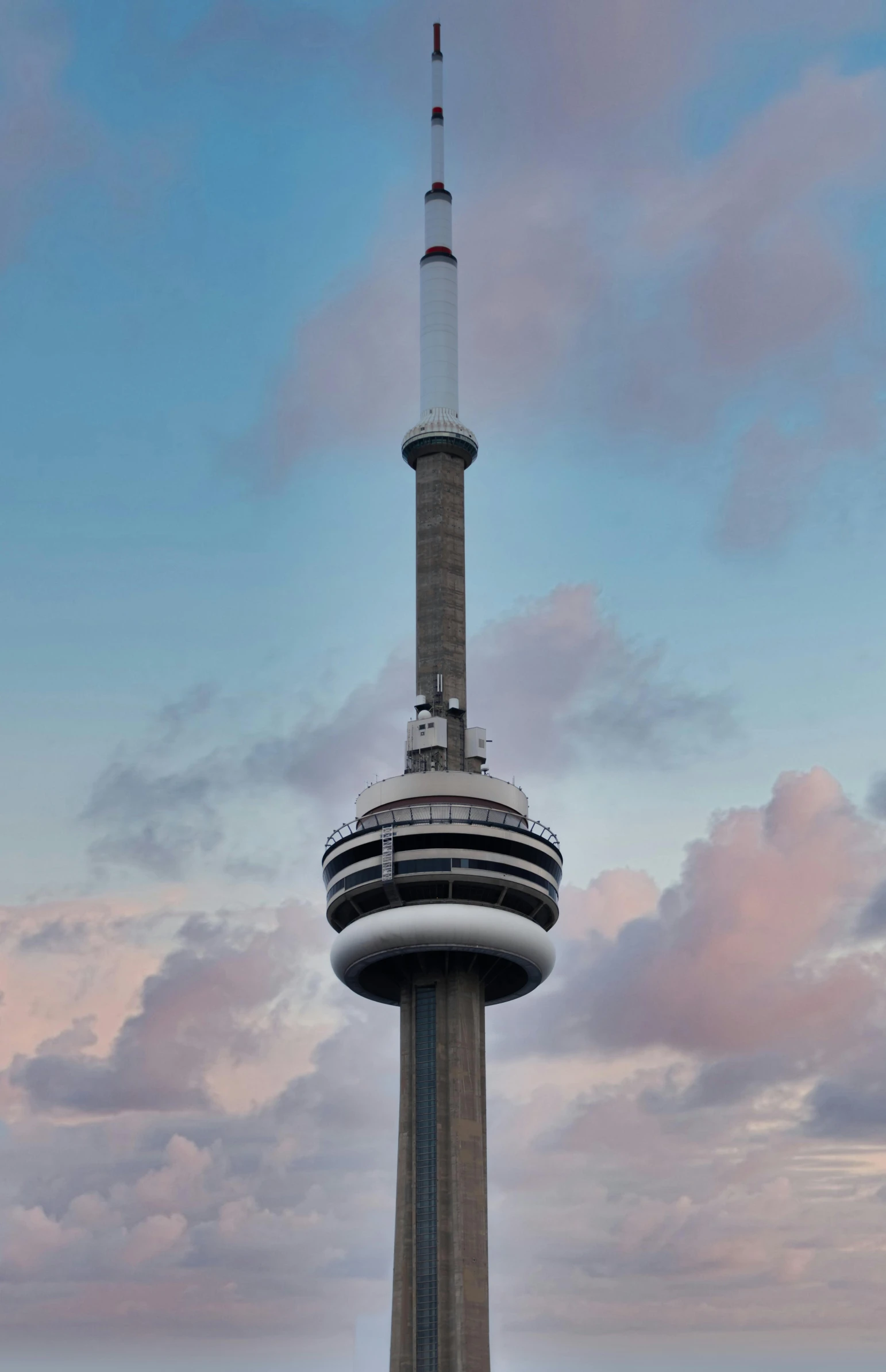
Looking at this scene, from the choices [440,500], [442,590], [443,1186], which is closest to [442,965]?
[443,1186]

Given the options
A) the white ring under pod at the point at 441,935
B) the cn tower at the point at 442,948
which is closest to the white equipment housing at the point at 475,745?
the cn tower at the point at 442,948

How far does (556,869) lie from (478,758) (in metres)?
11.5

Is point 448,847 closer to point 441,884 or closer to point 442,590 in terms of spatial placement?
point 441,884

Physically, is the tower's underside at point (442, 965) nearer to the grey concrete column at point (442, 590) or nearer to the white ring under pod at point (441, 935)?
the white ring under pod at point (441, 935)

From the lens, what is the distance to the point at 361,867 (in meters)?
148

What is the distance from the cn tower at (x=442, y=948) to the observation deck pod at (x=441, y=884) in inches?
5.2

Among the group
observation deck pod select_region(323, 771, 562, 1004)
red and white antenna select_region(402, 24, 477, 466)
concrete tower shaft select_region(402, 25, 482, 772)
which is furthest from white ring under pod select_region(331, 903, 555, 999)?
red and white antenna select_region(402, 24, 477, 466)

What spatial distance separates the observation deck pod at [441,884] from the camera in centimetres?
14562

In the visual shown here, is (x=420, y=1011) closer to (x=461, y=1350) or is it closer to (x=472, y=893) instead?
(x=472, y=893)

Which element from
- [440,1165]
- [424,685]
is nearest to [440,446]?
[424,685]

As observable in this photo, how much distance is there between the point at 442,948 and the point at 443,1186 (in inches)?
680

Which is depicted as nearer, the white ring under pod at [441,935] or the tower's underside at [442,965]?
the tower's underside at [442,965]

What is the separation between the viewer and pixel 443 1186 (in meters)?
142

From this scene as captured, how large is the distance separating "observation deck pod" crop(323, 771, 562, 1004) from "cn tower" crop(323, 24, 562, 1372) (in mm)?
133
